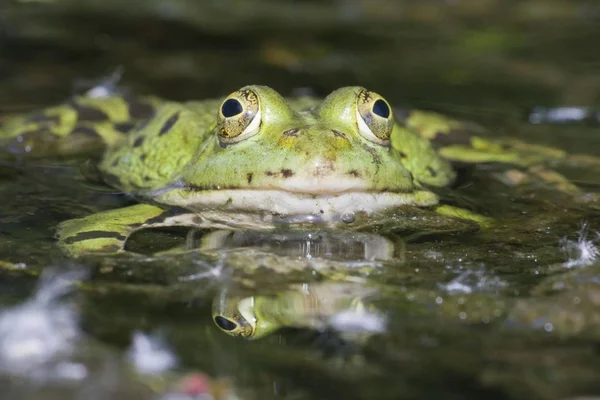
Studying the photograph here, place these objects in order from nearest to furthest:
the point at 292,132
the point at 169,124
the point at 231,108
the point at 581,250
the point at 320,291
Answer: the point at 320,291, the point at 581,250, the point at 292,132, the point at 231,108, the point at 169,124

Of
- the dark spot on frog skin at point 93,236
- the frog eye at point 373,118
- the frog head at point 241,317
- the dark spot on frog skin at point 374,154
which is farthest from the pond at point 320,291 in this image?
the frog eye at point 373,118

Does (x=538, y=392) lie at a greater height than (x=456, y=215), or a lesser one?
lesser

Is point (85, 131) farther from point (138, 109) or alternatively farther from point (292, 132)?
point (292, 132)

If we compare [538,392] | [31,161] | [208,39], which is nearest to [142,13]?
[208,39]

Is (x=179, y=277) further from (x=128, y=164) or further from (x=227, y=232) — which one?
(x=128, y=164)

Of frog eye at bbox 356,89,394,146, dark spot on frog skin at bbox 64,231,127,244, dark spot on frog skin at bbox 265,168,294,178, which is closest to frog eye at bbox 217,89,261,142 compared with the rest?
dark spot on frog skin at bbox 265,168,294,178

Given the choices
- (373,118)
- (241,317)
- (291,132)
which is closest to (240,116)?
(291,132)
